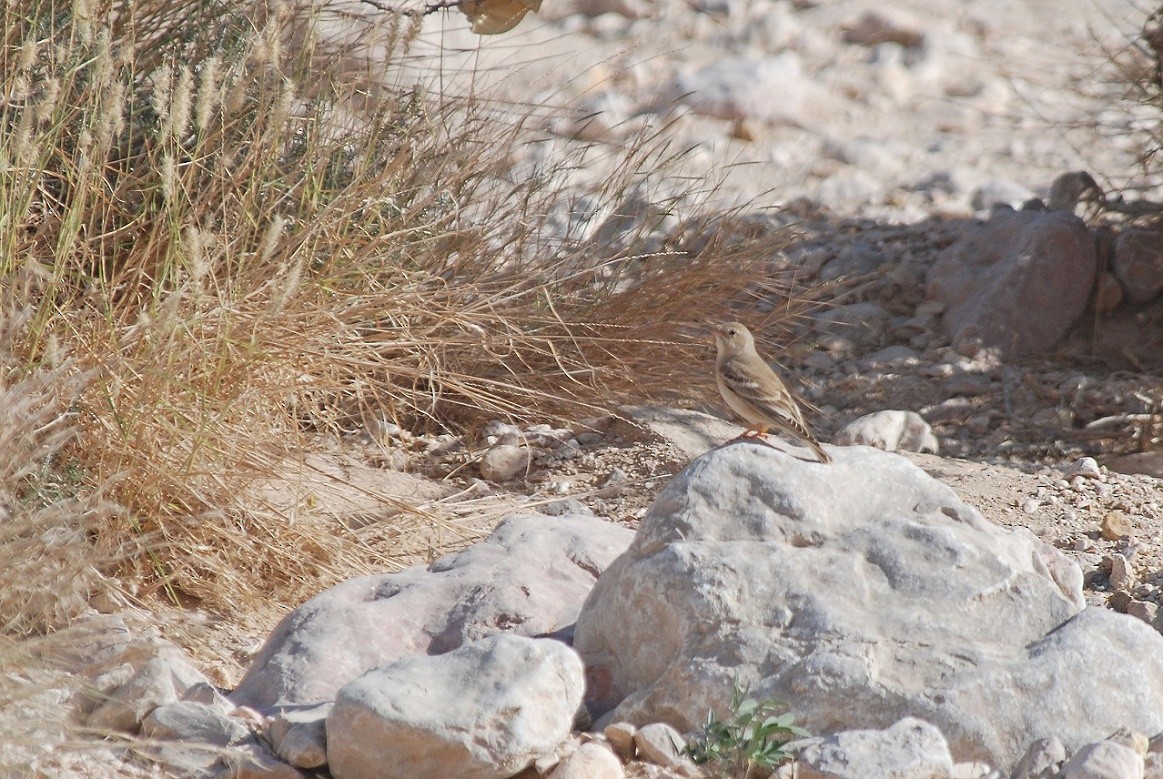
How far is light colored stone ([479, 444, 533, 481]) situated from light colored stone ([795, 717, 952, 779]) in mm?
2426

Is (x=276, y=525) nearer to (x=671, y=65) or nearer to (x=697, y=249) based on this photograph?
(x=697, y=249)

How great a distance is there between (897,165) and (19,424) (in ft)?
22.2

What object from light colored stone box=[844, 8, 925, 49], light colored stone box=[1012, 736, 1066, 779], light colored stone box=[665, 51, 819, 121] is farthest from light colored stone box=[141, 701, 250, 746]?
light colored stone box=[844, 8, 925, 49]

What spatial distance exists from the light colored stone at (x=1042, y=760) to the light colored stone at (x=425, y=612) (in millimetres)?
1086

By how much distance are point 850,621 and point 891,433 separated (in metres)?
2.64

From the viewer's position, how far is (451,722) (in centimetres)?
254

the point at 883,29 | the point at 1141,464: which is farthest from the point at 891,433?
the point at 883,29

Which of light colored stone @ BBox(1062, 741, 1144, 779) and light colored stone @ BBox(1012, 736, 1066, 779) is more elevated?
light colored stone @ BBox(1062, 741, 1144, 779)

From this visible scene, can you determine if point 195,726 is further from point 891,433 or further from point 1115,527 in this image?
point 891,433

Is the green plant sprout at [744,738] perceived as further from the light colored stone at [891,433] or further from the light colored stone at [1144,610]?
the light colored stone at [891,433]

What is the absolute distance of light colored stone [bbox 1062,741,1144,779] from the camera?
2.50m

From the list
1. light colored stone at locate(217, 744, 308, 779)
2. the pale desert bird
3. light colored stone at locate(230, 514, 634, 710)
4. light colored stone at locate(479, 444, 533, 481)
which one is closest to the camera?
light colored stone at locate(217, 744, 308, 779)


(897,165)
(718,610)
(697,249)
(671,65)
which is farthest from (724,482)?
(671,65)

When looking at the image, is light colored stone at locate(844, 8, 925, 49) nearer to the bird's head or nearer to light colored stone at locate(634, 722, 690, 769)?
the bird's head
